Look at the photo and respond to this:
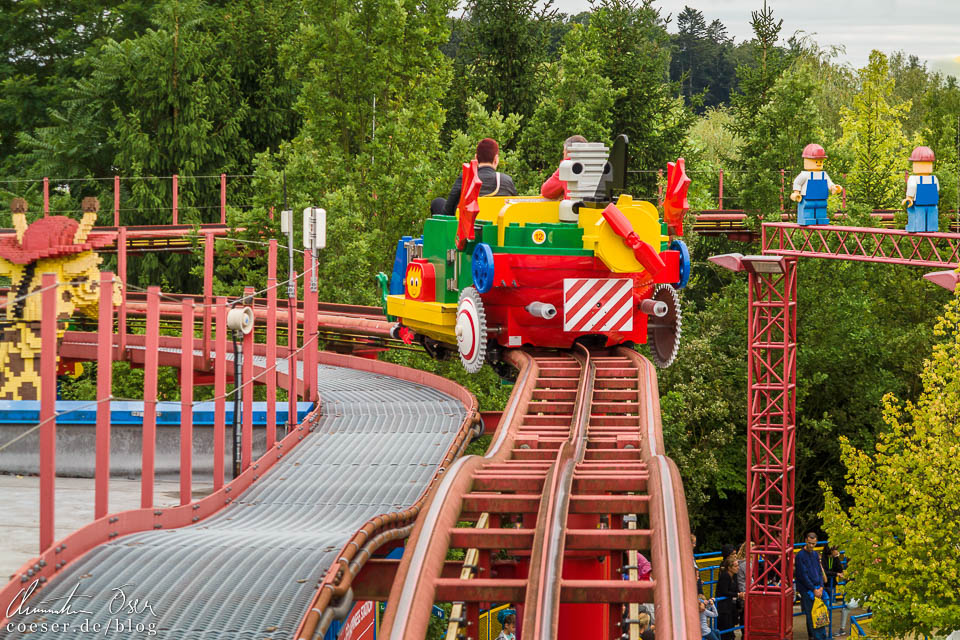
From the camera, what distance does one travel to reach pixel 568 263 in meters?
13.8

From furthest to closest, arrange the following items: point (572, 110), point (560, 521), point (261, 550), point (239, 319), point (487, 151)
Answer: point (572, 110) → point (487, 151) → point (239, 319) → point (261, 550) → point (560, 521)

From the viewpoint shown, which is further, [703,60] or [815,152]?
[703,60]

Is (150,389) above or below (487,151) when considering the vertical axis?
below

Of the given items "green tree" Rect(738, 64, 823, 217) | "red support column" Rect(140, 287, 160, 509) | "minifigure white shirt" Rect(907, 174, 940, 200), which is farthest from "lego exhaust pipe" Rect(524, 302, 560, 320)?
"green tree" Rect(738, 64, 823, 217)

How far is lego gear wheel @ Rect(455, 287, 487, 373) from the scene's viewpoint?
13672 mm

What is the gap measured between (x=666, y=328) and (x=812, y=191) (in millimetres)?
10137

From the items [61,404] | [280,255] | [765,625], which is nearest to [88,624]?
[61,404]

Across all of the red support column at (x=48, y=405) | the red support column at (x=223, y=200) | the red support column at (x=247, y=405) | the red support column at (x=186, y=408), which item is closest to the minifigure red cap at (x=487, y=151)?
the red support column at (x=247, y=405)

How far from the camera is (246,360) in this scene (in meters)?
12.5

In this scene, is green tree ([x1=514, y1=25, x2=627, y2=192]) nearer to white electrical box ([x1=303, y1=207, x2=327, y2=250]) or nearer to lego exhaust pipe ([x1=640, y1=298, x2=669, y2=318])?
white electrical box ([x1=303, y1=207, x2=327, y2=250])

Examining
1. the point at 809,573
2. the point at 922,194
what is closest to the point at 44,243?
the point at 809,573

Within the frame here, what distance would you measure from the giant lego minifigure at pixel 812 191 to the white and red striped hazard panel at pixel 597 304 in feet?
34.2

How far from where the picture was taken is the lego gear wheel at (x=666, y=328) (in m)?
14.5

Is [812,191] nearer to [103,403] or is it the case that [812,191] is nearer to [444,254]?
[444,254]
